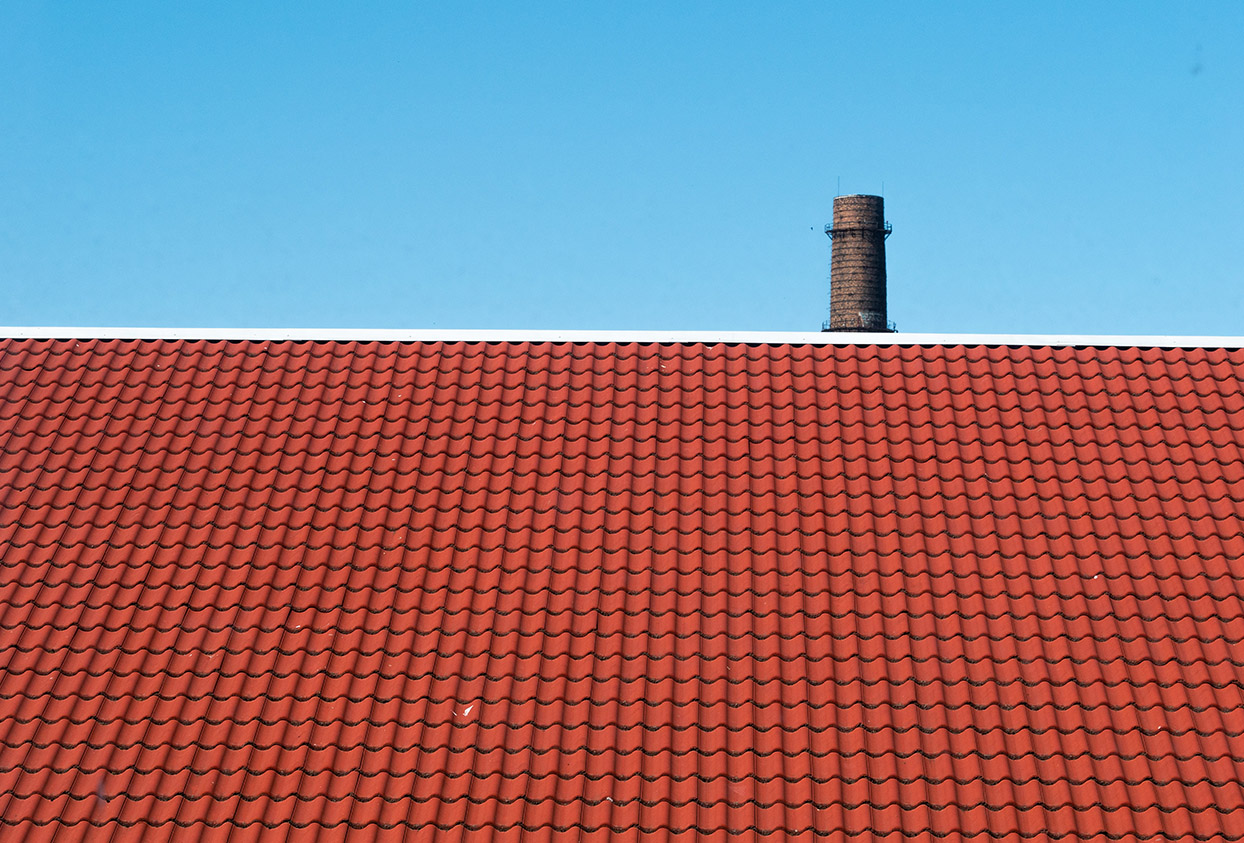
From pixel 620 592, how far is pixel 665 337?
2476 mm

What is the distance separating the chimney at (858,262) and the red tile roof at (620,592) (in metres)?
34.9

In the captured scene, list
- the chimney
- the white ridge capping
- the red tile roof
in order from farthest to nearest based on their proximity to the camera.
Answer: the chimney
the white ridge capping
the red tile roof

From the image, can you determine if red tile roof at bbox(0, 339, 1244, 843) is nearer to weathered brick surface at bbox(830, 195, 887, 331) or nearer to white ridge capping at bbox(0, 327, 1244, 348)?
white ridge capping at bbox(0, 327, 1244, 348)

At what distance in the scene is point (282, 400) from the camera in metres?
8.34

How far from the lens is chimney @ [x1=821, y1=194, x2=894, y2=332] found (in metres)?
43.2

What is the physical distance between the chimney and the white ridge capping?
112 ft

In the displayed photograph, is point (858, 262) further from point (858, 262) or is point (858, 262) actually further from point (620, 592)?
point (620, 592)

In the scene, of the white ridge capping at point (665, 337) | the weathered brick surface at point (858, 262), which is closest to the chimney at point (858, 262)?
the weathered brick surface at point (858, 262)

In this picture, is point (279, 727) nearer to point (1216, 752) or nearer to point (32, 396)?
point (32, 396)

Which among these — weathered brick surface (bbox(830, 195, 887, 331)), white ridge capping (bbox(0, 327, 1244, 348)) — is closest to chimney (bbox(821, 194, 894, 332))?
weathered brick surface (bbox(830, 195, 887, 331))

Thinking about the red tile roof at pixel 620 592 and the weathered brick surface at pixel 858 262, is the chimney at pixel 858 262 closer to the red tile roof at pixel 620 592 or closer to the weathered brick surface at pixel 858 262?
the weathered brick surface at pixel 858 262

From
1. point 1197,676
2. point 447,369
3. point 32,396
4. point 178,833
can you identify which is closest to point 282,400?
point 447,369

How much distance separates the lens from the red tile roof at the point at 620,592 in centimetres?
593

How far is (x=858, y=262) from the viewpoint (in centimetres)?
4353
